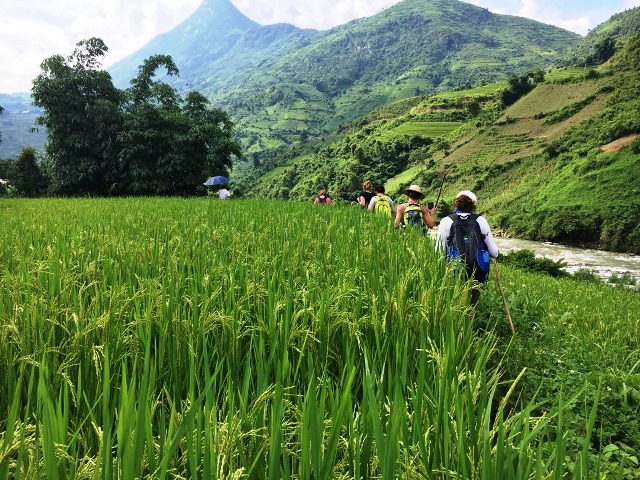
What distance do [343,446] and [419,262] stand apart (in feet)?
9.02

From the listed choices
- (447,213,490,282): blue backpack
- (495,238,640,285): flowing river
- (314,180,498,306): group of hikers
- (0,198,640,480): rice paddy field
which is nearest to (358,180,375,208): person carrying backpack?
(314,180,498,306): group of hikers

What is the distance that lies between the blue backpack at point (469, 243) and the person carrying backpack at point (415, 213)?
134 centimetres

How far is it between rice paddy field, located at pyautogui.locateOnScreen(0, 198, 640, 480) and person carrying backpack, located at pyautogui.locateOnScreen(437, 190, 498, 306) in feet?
1.57

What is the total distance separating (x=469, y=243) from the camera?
4508 mm

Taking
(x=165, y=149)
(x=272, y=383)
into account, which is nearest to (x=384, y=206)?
(x=272, y=383)

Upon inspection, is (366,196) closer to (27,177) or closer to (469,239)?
(469,239)

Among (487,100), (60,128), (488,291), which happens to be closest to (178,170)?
(60,128)

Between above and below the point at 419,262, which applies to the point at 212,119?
above

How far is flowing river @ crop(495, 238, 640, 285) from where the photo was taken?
86.8 feet

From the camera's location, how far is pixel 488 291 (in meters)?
5.18

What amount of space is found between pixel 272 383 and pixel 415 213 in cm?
501

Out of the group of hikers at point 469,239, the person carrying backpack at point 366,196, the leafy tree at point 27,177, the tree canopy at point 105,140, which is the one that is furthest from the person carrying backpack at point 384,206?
the leafy tree at point 27,177

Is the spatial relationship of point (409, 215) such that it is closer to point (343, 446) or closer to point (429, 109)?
point (343, 446)

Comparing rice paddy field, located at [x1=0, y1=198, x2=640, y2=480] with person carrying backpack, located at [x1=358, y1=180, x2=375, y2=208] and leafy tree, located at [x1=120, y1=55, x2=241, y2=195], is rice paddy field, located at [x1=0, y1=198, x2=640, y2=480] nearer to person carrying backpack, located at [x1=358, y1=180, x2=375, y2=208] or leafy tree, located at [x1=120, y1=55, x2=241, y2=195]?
person carrying backpack, located at [x1=358, y1=180, x2=375, y2=208]
